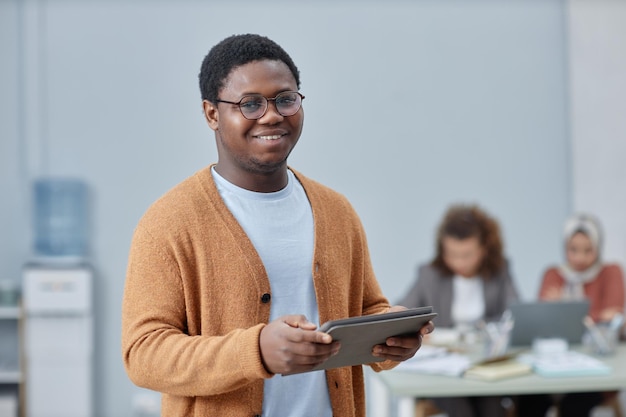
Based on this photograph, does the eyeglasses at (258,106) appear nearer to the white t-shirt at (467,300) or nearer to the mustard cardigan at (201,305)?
the mustard cardigan at (201,305)

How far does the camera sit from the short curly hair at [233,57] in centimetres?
132

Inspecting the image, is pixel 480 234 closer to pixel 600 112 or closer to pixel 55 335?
pixel 600 112

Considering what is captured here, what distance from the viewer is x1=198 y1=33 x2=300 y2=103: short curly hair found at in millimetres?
1323

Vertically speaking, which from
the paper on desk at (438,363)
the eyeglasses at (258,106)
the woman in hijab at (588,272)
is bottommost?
the paper on desk at (438,363)

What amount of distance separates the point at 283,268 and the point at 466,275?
100 inches

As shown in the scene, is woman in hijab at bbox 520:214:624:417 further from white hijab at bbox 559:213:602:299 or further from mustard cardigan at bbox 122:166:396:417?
mustard cardigan at bbox 122:166:396:417

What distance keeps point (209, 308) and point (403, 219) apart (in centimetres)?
362

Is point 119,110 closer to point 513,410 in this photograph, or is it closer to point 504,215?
point 504,215

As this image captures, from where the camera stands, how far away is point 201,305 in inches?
51.4

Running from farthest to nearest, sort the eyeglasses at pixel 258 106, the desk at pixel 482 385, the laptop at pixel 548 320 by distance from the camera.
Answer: the laptop at pixel 548 320 → the desk at pixel 482 385 → the eyeglasses at pixel 258 106

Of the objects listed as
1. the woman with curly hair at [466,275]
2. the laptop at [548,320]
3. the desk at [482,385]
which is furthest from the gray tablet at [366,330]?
the woman with curly hair at [466,275]

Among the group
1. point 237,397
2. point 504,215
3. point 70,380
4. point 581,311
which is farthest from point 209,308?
point 504,215

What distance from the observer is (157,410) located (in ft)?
15.4

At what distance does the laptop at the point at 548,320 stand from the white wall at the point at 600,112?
146 centimetres
